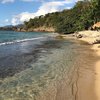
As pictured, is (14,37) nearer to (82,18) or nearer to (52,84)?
(82,18)

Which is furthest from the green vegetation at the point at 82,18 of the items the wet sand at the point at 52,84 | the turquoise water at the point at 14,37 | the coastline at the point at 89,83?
the wet sand at the point at 52,84

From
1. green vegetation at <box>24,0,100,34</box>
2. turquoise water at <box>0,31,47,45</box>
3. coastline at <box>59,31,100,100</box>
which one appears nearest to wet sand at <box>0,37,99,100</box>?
coastline at <box>59,31,100,100</box>

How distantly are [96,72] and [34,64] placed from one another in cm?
571

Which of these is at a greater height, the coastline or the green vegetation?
the green vegetation

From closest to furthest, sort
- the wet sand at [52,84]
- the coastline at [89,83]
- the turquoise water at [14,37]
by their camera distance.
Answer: the coastline at [89,83] → the wet sand at [52,84] → the turquoise water at [14,37]

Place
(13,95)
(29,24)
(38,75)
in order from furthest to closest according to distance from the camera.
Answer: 1. (29,24)
2. (38,75)
3. (13,95)

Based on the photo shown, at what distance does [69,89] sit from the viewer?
12.7 m

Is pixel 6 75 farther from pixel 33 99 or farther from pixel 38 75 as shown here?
pixel 33 99

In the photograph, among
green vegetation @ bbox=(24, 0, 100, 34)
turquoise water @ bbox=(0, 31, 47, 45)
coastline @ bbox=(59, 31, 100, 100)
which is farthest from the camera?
green vegetation @ bbox=(24, 0, 100, 34)

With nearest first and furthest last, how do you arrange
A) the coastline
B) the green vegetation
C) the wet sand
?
the coastline < the wet sand < the green vegetation

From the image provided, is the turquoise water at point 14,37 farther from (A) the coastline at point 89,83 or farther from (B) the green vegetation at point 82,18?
(A) the coastline at point 89,83

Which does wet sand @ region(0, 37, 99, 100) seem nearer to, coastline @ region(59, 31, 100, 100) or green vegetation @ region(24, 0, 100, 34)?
coastline @ region(59, 31, 100, 100)

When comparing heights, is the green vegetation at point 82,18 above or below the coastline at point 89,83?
above

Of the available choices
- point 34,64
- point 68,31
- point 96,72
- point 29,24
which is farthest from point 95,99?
point 29,24
